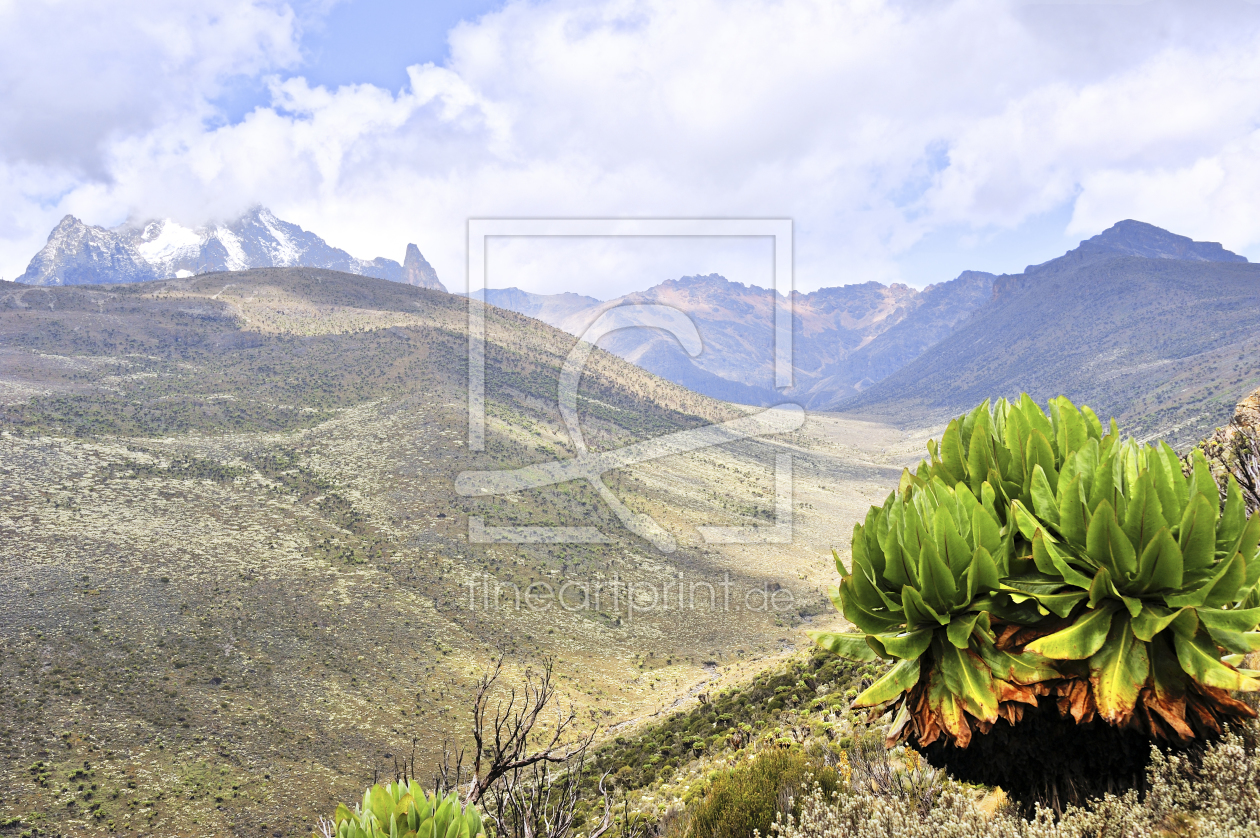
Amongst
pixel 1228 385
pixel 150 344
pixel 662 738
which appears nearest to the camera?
pixel 662 738

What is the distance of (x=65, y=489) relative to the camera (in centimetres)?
3553

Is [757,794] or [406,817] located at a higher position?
[406,817]

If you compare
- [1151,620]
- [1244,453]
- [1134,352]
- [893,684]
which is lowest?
[893,684]

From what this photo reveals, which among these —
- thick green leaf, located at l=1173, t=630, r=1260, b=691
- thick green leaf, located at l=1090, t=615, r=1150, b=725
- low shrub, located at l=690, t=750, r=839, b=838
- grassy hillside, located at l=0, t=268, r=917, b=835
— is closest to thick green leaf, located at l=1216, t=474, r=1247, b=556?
thick green leaf, located at l=1173, t=630, r=1260, b=691

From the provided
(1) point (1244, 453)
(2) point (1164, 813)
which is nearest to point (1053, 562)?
(2) point (1164, 813)

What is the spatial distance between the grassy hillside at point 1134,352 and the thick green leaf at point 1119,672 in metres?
84.2

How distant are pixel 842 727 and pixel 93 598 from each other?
100ft

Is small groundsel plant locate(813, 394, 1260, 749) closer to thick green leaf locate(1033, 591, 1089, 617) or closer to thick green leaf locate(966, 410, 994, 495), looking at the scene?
thick green leaf locate(1033, 591, 1089, 617)

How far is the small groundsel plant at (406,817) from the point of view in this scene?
3.09 m

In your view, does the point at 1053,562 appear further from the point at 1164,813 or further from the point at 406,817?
the point at 406,817

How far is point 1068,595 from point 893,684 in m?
0.90

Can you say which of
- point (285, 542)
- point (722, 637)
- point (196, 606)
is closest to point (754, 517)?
point (722, 637)

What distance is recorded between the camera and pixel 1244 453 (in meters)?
6.32

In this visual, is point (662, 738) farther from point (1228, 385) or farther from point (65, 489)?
point (1228, 385)
